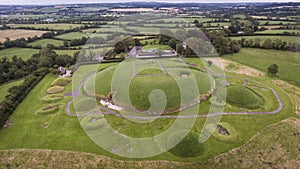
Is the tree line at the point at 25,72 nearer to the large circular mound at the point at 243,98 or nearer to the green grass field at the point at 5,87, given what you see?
the green grass field at the point at 5,87

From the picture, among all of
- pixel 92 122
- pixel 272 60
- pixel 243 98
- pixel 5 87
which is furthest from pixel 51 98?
pixel 272 60

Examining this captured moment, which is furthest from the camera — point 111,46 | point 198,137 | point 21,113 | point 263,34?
point 263,34

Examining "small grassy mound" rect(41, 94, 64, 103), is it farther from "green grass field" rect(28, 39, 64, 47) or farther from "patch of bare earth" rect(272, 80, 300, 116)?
"green grass field" rect(28, 39, 64, 47)

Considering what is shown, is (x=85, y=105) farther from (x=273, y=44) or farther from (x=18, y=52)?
(x=273, y=44)

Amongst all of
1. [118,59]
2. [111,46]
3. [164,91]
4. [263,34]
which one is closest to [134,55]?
[118,59]

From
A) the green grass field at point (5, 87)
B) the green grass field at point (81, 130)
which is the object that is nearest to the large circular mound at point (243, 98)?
the green grass field at point (81, 130)

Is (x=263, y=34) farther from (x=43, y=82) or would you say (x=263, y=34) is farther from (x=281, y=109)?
(x=43, y=82)

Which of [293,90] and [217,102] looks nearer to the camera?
[217,102]
